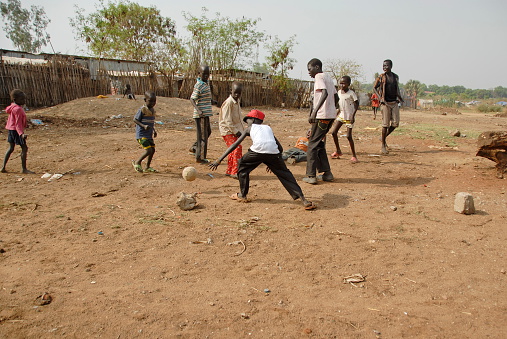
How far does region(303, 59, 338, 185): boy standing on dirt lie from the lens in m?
5.40

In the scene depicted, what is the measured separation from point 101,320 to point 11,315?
0.60m

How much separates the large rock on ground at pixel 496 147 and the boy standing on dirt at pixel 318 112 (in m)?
2.47

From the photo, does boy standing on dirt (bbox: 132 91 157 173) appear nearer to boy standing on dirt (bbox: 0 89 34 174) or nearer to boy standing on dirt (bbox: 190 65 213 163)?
boy standing on dirt (bbox: 190 65 213 163)

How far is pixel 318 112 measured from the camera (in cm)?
557

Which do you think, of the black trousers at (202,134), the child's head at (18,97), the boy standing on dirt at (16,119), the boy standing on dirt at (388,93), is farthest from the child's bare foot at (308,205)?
the child's head at (18,97)

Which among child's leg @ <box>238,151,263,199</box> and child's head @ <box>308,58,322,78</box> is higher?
child's head @ <box>308,58,322,78</box>

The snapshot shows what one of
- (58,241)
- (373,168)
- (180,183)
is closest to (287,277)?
(58,241)

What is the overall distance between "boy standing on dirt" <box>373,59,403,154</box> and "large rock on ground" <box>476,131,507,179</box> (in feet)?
6.45

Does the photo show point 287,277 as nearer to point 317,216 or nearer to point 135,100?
point 317,216

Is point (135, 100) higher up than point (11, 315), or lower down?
higher up

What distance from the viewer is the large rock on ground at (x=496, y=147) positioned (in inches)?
227

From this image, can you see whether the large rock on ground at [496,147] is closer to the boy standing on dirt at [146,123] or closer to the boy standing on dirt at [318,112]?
the boy standing on dirt at [318,112]

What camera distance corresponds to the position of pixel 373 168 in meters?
6.82

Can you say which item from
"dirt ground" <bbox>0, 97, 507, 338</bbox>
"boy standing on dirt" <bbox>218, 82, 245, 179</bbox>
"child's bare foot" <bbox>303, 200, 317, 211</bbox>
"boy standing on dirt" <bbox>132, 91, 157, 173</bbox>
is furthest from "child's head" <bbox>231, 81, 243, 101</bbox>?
"child's bare foot" <bbox>303, 200, 317, 211</bbox>
